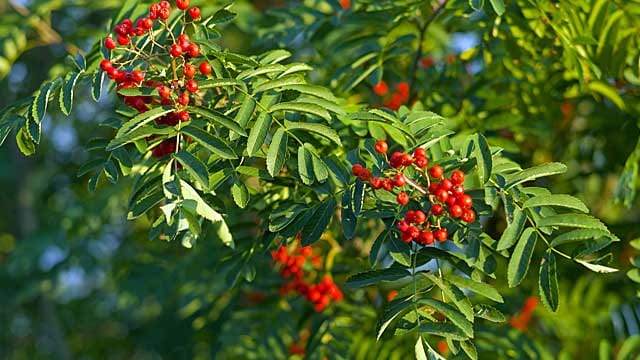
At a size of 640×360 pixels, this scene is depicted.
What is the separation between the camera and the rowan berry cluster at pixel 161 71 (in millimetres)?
1368

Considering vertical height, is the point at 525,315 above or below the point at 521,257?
below

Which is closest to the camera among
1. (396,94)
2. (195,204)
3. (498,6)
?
(195,204)

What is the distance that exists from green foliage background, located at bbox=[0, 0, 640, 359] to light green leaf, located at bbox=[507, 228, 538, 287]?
435mm

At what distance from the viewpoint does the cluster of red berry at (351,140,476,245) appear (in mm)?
1333

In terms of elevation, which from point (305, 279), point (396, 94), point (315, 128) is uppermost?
point (315, 128)

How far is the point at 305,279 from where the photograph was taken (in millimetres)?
2031

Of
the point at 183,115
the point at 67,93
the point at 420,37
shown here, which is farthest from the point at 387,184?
the point at 420,37

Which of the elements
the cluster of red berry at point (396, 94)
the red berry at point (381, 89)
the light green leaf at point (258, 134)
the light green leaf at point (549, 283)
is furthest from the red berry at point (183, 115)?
the red berry at point (381, 89)

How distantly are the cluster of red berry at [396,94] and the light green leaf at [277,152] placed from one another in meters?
0.71

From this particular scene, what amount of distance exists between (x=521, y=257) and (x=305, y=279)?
75 centimetres

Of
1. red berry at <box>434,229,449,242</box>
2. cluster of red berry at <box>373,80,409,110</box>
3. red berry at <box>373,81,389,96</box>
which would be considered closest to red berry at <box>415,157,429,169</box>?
red berry at <box>434,229,449,242</box>

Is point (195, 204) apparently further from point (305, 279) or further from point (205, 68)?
point (305, 279)

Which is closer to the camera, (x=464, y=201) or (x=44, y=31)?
(x=464, y=201)

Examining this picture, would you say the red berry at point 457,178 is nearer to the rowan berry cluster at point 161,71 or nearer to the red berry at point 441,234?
the red berry at point 441,234
